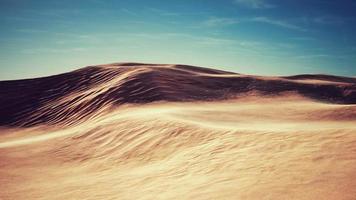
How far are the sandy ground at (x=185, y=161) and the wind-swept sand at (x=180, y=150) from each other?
0.03 metres

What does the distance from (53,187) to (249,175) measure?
5.40m

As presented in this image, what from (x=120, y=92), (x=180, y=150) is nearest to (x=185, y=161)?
(x=180, y=150)

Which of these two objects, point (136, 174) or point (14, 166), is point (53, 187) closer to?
point (136, 174)

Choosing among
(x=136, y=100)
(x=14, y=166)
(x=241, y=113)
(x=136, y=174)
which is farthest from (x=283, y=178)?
(x=136, y=100)

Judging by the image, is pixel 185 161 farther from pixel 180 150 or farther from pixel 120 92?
pixel 120 92

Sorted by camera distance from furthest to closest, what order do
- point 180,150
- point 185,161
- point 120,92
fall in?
point 120,92
point 180,150
point 185,161

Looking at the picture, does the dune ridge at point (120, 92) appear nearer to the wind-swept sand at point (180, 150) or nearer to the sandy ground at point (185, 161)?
the wind-swept sand at point (180, 150)

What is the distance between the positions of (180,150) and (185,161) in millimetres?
1238

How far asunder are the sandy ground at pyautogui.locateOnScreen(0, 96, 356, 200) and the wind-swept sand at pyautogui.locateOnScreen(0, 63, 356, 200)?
3 cm

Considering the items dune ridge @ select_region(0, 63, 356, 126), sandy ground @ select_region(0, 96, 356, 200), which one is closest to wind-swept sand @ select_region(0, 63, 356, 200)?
sandy ground @ select_region(0, 96, 356, 200)

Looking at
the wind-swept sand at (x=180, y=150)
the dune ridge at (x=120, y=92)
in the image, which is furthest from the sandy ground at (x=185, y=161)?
the dune ridge at (x=120, y=92)

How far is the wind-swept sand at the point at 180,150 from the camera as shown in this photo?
249 inches

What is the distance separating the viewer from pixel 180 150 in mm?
10062

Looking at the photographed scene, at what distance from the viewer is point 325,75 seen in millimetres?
37625
